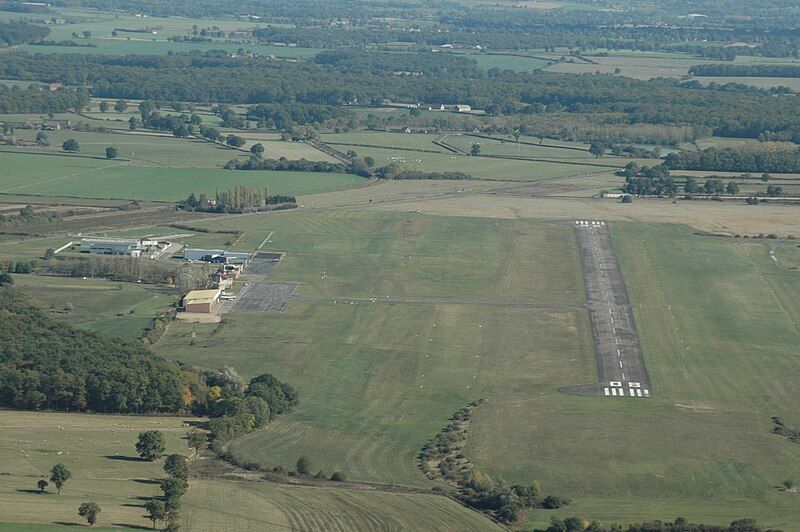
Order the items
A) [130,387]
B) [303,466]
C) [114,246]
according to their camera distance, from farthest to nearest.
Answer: [114,246]
[130,387]
[303,466]

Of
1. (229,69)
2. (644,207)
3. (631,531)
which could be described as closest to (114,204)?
(644,207)

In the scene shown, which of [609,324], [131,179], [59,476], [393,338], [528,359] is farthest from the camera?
[131,179]

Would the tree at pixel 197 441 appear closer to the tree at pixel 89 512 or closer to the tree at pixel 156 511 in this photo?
the tree at pixel 156 511

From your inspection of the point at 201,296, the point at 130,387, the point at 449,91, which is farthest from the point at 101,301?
the point at 449,91

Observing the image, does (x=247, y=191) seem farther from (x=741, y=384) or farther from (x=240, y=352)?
(x=741, y=384)

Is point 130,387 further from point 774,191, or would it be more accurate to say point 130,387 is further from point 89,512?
point 774,191
